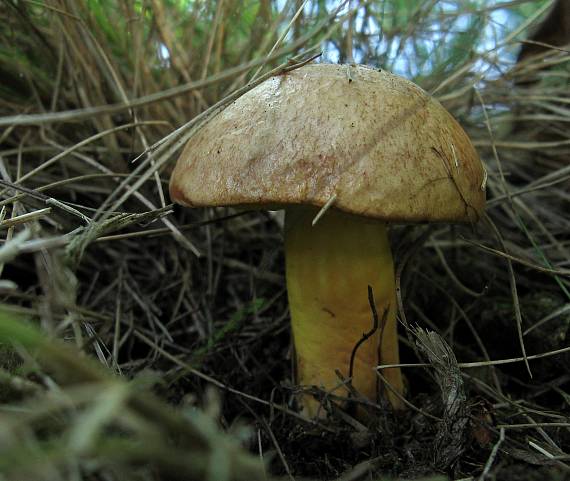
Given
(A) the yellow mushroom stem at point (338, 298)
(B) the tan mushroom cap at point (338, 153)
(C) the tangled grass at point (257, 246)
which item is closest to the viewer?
(B) the tan mushroom cap at point (338, 153)

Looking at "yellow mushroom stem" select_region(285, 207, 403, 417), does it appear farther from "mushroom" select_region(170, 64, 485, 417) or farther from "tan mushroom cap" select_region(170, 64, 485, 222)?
"tan mushroom cap" select_region(170, 64, 485, 222)

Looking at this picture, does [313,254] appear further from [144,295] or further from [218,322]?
[144,295]

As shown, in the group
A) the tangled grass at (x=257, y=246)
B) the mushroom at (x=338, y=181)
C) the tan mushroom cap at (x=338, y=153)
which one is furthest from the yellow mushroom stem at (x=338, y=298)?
the tan mushroom cap at (x=338, y=153)

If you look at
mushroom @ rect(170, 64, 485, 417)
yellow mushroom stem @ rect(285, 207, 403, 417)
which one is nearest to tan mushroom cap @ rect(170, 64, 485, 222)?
mushroom @ rect(170, 64, 485, 417)

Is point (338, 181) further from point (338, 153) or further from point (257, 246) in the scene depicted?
point (257, 246)

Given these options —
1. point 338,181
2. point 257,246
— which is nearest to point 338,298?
point 338,181

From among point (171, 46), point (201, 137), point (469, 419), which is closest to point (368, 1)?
point (171, 46)

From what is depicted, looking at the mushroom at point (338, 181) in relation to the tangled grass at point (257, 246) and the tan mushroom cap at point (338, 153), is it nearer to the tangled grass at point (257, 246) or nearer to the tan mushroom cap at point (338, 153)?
the tan mushroom cap at point (338, 153)

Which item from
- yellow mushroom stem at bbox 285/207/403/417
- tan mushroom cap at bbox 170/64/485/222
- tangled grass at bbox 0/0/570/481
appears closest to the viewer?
tan mushroom cap at bbox 170/64/485/222
